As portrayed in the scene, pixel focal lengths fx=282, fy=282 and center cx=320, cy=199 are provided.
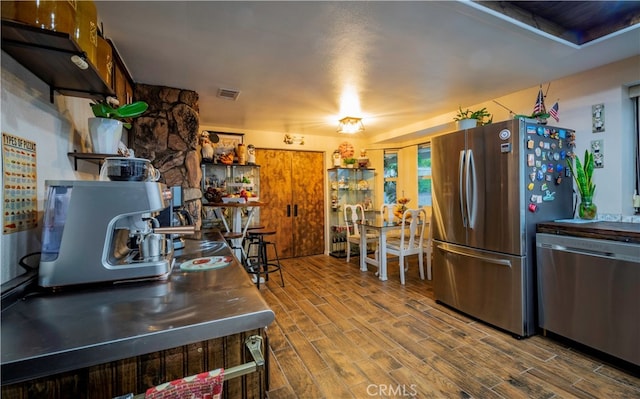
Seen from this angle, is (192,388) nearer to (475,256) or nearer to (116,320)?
(116,320)

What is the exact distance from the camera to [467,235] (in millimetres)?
2688

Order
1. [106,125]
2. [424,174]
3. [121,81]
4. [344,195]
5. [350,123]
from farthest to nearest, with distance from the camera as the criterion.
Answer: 1. [344,195]
2. [424,174]
3. [350,123]
4. [121,81]
5. [106,125]

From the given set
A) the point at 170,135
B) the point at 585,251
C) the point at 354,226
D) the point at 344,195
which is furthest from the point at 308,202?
the point at 585,251

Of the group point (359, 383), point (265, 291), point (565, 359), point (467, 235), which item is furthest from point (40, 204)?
point (565, 359)

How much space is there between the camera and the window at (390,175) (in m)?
5.70

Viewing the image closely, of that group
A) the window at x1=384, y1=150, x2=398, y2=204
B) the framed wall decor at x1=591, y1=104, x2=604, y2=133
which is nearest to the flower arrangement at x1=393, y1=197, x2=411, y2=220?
the window at x1=384, y1=150, x2=398, y2=204

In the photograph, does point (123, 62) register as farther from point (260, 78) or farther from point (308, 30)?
point (308, 30)

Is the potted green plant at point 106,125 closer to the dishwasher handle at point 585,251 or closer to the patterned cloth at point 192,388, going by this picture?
the patterned cloth at point 192,388

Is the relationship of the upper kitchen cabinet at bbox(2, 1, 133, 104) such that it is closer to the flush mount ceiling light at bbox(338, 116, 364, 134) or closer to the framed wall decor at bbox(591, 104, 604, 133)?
the flush mount ceiling light at bbox(338, 116, 364, 134)

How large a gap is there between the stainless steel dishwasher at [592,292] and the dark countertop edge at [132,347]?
7.93 feet

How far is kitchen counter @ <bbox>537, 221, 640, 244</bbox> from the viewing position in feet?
6.16

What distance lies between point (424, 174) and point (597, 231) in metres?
3.08

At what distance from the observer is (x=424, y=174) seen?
16.5 ft

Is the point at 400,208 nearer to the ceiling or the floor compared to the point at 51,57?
nearer to the floor
